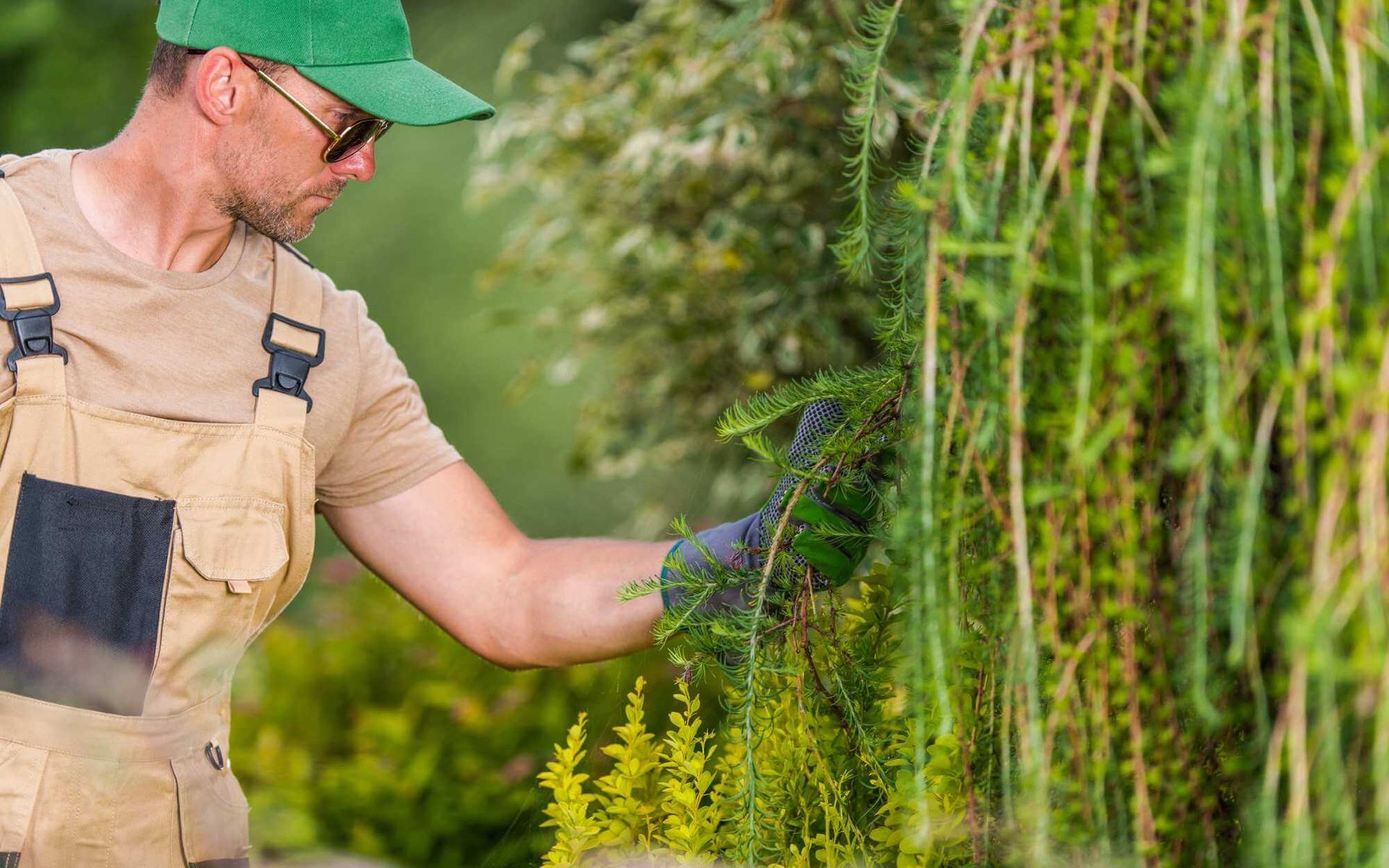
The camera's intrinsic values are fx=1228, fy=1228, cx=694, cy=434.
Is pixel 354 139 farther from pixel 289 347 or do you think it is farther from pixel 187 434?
pixel 187 434

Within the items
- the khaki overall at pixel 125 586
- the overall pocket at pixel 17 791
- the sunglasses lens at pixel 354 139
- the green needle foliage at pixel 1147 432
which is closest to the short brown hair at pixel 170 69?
the sunglasses lens at pixel 354 139

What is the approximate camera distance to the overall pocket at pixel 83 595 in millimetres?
1495

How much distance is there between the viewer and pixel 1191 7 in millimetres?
734

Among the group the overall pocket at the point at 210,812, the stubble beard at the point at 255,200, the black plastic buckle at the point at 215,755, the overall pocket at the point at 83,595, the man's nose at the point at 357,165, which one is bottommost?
the overall pocket at the point at 210,812

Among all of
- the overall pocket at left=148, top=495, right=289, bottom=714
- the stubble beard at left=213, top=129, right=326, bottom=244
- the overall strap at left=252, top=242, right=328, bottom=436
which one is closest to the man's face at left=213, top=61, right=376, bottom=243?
the stubble beard at left=213, top=129, right=326, bottom=244

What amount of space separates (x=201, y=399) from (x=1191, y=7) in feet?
4.30

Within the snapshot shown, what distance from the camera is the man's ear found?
1598 mm

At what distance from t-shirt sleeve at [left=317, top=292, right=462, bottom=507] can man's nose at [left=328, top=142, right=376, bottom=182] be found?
0.20m

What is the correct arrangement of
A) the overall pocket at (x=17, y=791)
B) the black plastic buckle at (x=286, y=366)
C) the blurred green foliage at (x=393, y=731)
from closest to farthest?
the overall pocket at (x=17, y=791) < the black plastic buckle at (x=286, y=366) < the blurred green foliage at (x=393, y=731)

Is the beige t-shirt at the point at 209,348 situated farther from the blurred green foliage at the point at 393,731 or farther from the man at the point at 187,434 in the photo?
the blurred green foliage at the point at 393,731

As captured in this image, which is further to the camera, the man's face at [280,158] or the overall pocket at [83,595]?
the man's face at [280,158]

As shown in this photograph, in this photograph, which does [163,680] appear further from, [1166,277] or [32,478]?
[1166,277]

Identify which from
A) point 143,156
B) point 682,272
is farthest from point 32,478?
point 682,272

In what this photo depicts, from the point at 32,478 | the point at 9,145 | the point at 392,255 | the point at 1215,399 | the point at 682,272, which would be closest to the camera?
the point at 1215,399
